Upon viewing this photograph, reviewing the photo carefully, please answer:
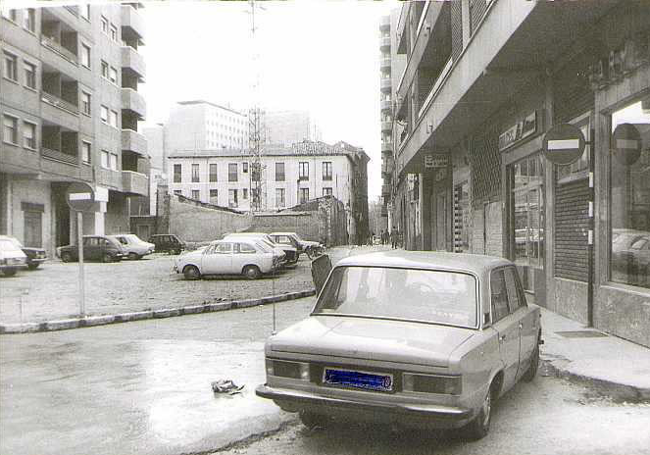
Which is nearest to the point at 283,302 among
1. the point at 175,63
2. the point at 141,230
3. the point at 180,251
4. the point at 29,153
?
the point at 180,251

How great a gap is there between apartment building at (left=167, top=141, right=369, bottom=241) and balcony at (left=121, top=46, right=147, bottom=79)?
0.62m

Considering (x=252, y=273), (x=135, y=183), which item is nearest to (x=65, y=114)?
(x=135, y=183)

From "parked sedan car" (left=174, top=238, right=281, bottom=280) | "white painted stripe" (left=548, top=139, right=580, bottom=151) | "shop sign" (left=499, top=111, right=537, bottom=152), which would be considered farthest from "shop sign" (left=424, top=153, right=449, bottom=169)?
"white painted stripe" (left=548, top=139, right=580, bottom=151)

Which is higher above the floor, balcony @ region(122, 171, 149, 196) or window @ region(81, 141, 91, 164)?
window @ region(81, 141, 91, 164)

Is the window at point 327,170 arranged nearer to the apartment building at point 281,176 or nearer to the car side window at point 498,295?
the apartment building at point 281,176

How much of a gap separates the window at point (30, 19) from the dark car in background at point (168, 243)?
2.41 meters

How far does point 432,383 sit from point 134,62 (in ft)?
9.14

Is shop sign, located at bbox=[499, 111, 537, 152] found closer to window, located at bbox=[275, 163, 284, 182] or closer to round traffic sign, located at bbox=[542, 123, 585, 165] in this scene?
round traffic sign, located at bbox=[542, 123, 585, 165]

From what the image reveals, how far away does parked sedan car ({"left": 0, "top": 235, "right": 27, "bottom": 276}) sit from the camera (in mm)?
3115

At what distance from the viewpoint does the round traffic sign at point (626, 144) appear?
7685 millimetres

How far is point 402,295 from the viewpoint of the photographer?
4.50 metres

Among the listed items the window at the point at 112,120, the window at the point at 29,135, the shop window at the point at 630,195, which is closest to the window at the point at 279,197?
the window at the point at 112,120

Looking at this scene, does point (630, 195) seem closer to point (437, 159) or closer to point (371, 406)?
point (371, 406)

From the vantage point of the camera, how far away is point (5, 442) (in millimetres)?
3641
